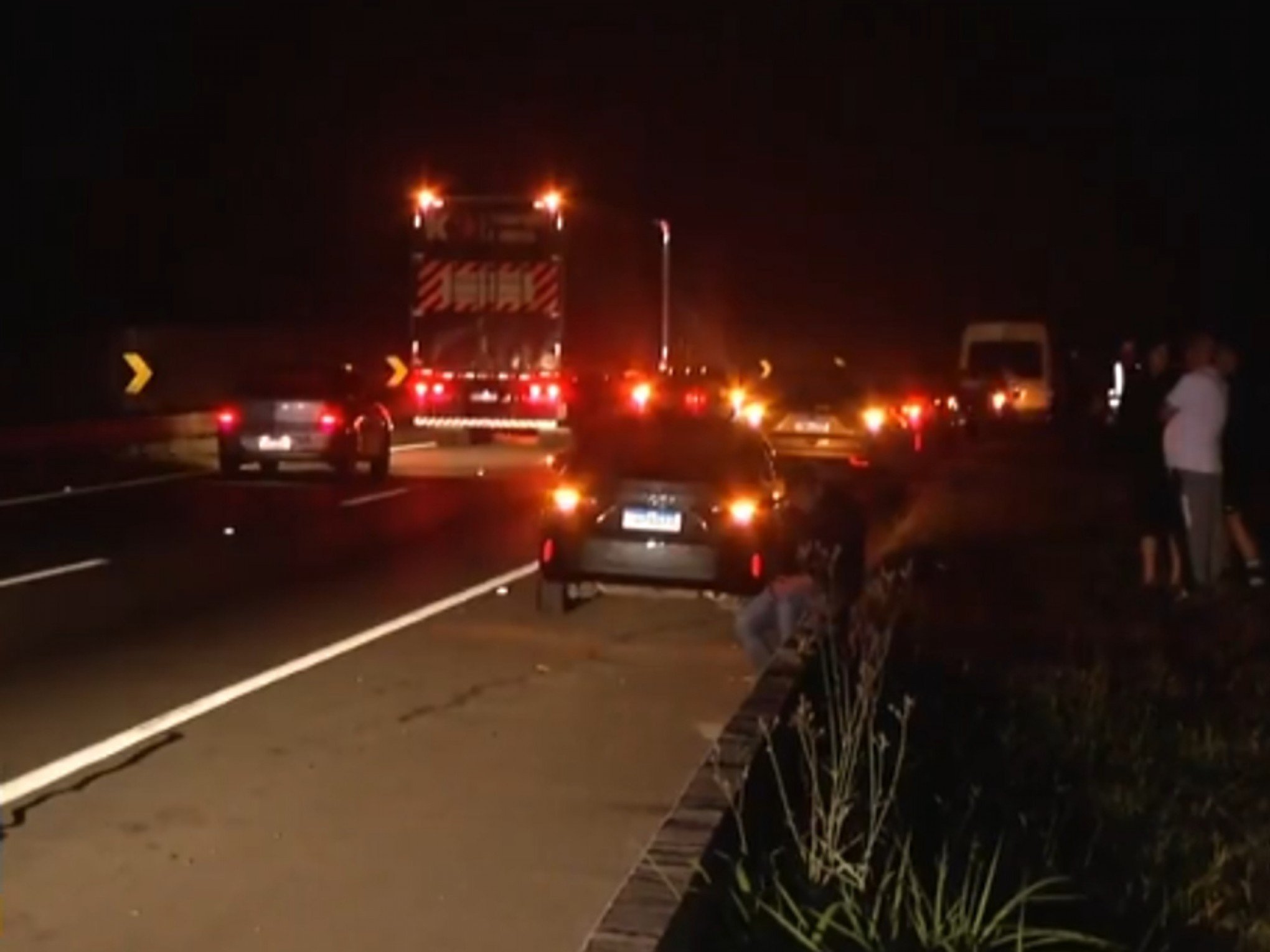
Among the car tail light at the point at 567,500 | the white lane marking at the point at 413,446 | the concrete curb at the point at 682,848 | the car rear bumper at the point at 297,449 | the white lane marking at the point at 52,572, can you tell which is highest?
the car tail light at the point at 567,500

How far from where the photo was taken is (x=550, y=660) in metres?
15.2

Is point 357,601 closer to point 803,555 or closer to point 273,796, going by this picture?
point 803,555

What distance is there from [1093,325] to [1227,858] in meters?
79.8

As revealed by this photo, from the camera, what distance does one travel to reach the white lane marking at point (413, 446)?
40.1 metres

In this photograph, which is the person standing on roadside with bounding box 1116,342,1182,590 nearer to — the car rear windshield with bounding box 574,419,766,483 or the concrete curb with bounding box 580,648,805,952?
the car rear windshield with bounding box 574,419,766,483

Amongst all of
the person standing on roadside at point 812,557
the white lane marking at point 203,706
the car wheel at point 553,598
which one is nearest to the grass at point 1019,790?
the person standing on roadside at point 812,557

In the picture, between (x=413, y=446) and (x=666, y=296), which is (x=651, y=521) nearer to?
(x=666, y=296)

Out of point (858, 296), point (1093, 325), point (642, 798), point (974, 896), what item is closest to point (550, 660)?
point (642, 798)

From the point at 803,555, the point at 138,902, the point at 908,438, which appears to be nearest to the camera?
the point at 138,902

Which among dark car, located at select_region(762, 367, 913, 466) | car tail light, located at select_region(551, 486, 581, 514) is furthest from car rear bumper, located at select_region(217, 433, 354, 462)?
car tail light, located at select_region(551, 486, 581, 514)

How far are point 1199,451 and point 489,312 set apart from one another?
1951 cm

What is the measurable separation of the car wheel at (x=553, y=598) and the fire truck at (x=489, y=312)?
17.3 meters

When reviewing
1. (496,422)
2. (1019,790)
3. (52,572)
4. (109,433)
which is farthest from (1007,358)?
(1019,790)

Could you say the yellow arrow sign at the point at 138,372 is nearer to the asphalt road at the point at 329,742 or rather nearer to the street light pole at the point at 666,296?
the street light pole at the point at 666,296
